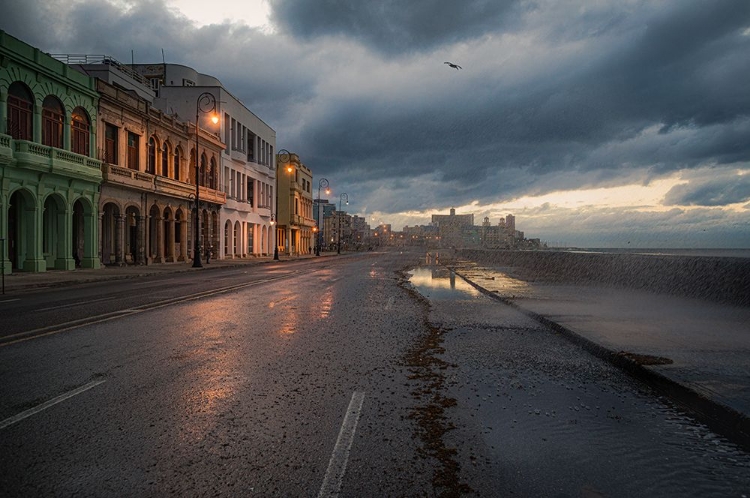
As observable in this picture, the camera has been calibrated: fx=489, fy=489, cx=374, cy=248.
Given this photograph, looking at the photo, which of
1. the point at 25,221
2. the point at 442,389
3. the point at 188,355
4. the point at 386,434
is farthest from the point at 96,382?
the point at 25,221

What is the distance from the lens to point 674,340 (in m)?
7.59

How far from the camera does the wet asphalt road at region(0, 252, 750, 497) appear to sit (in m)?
3.21

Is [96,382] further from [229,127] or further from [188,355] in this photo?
[229,127]

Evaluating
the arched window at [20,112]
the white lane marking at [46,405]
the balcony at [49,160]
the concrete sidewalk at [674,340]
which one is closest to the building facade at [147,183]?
the balcony at [49,160]

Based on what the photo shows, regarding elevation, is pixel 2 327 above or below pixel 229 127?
below

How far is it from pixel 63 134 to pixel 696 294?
2949cm

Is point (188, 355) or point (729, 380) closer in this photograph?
point (729, 380)

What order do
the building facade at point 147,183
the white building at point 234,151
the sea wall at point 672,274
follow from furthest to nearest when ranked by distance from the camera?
the white building at point 234,151 < the building facade at point 147,183 < the sea wall at point 672,274

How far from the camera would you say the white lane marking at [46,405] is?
4.15 meters

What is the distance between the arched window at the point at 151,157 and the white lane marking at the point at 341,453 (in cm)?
3469

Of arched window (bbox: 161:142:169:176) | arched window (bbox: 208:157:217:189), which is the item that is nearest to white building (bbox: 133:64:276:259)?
arched window (bbox: 208:157:217:189)

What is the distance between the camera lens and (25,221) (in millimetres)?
24281

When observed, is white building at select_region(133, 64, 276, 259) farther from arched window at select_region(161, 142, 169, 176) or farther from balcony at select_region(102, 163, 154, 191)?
balcony at select_region(102, 163, 154, 191)

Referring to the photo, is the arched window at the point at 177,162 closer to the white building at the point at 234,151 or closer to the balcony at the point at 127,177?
the white building at the point at 234,151
